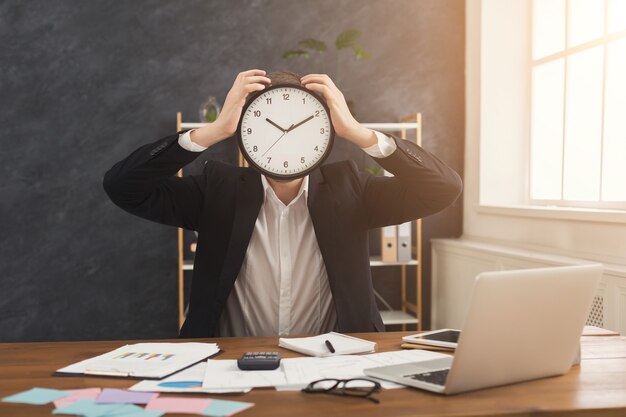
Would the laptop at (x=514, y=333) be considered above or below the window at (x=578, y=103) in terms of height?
below

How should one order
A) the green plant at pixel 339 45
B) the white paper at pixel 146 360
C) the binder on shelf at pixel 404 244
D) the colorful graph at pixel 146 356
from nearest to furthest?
the white paper at pixel 146 360
the colorful graph at pixel 146 356
the green plant at pixel 339 45
the binder on shelf at pixel 404 244

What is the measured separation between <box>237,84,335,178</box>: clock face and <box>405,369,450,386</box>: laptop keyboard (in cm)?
69

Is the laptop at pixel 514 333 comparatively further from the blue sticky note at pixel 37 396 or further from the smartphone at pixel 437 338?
the blue sticky note at pixel 37 396

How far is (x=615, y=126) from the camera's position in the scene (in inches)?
117

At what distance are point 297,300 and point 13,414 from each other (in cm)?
106

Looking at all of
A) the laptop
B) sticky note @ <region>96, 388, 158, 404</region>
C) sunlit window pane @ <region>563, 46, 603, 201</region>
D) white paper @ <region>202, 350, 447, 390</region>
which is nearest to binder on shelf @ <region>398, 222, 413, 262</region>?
sunlit window pane @ <region>563, 46, 603, 201</region>

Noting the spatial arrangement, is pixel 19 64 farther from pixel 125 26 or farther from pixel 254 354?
pixel 254 354

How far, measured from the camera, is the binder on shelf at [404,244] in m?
3.71

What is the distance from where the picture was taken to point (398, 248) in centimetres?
372

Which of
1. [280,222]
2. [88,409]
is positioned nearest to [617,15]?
[280,222]

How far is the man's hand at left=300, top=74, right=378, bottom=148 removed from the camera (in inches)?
66.8

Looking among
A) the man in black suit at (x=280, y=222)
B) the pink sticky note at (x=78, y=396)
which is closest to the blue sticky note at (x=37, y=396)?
the pink sticky note at (x=78, y=396)

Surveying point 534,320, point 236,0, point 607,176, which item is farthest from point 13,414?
point 236,0

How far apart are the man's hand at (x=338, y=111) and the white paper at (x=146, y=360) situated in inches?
26.2
